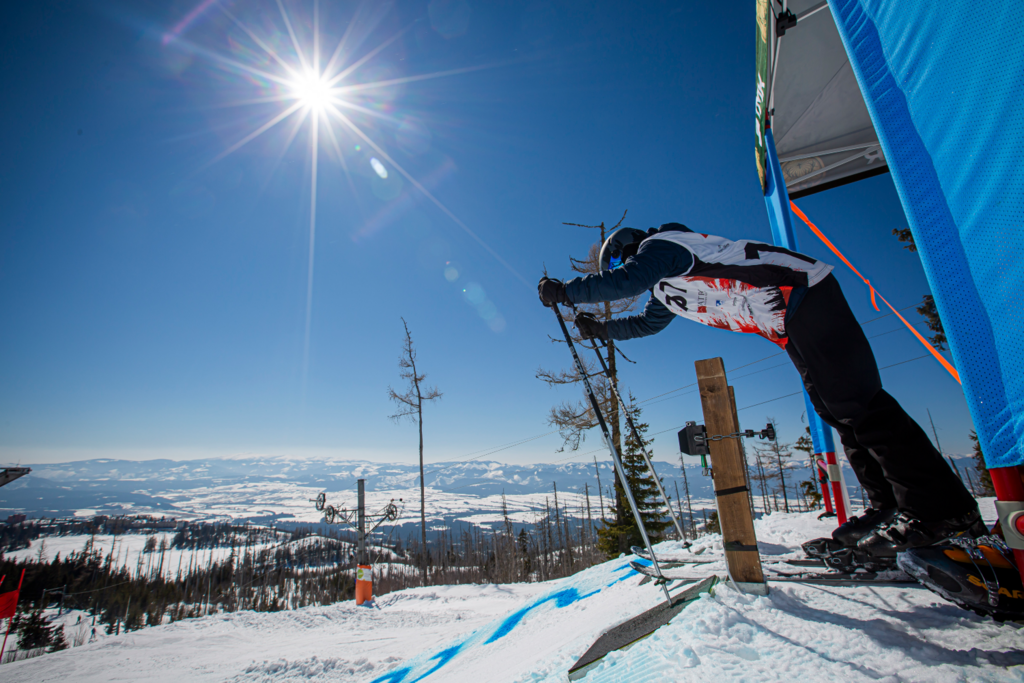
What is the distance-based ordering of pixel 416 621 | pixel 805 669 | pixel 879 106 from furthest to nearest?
pixel 416 621 < pixel 879 106 < pixel 805 669

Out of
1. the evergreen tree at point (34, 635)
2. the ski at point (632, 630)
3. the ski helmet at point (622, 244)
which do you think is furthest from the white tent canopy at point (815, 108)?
the evergreen tree at point (34, 635)

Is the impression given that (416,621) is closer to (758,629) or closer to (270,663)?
(270,663)

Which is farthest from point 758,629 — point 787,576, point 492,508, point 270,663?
point 492,508

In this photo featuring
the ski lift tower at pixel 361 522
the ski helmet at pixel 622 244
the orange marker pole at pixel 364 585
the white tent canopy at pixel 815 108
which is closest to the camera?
the ski helmet at pixel 622 244

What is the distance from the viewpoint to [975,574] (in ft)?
5.03

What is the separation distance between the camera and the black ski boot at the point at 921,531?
1692mm

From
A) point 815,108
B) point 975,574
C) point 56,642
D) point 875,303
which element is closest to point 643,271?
point 975,574

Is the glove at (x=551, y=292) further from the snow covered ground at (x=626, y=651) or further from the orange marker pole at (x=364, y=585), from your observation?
the orange marker pole at (x=364, y=585)

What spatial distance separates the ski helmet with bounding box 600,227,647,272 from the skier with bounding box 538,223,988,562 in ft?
0.63

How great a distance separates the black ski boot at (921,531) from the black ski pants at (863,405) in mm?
30

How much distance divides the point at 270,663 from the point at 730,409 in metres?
4.90

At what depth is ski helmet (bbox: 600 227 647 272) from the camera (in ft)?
8.55

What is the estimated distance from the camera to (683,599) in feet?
6.59

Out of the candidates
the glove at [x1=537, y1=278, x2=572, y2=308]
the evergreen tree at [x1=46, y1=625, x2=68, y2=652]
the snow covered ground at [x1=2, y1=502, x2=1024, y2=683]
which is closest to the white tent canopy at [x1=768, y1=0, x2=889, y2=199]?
the glove at [x1=537, y1=278, x2=572, y2=308]
